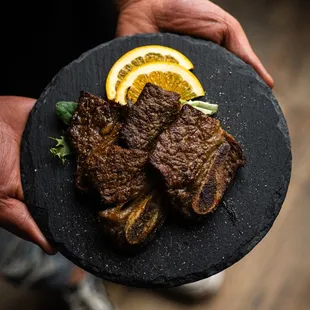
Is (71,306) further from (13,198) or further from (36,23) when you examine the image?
(36,23)

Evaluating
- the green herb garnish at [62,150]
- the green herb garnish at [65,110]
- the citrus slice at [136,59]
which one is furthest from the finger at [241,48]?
the green herb garnish at [62,150]

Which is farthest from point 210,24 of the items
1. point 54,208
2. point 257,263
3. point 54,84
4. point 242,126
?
point 257,263

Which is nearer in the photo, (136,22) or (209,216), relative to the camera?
(209,216)

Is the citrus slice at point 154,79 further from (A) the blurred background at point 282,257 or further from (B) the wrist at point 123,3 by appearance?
(A) the blurred background at point 282,257

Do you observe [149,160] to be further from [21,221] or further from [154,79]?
[21,221]

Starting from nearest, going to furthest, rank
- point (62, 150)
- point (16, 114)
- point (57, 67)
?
point (62, 150) < point (16, 114) < point (57, 67)

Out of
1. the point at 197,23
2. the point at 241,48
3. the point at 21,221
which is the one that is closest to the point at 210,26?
the point at 197,23
